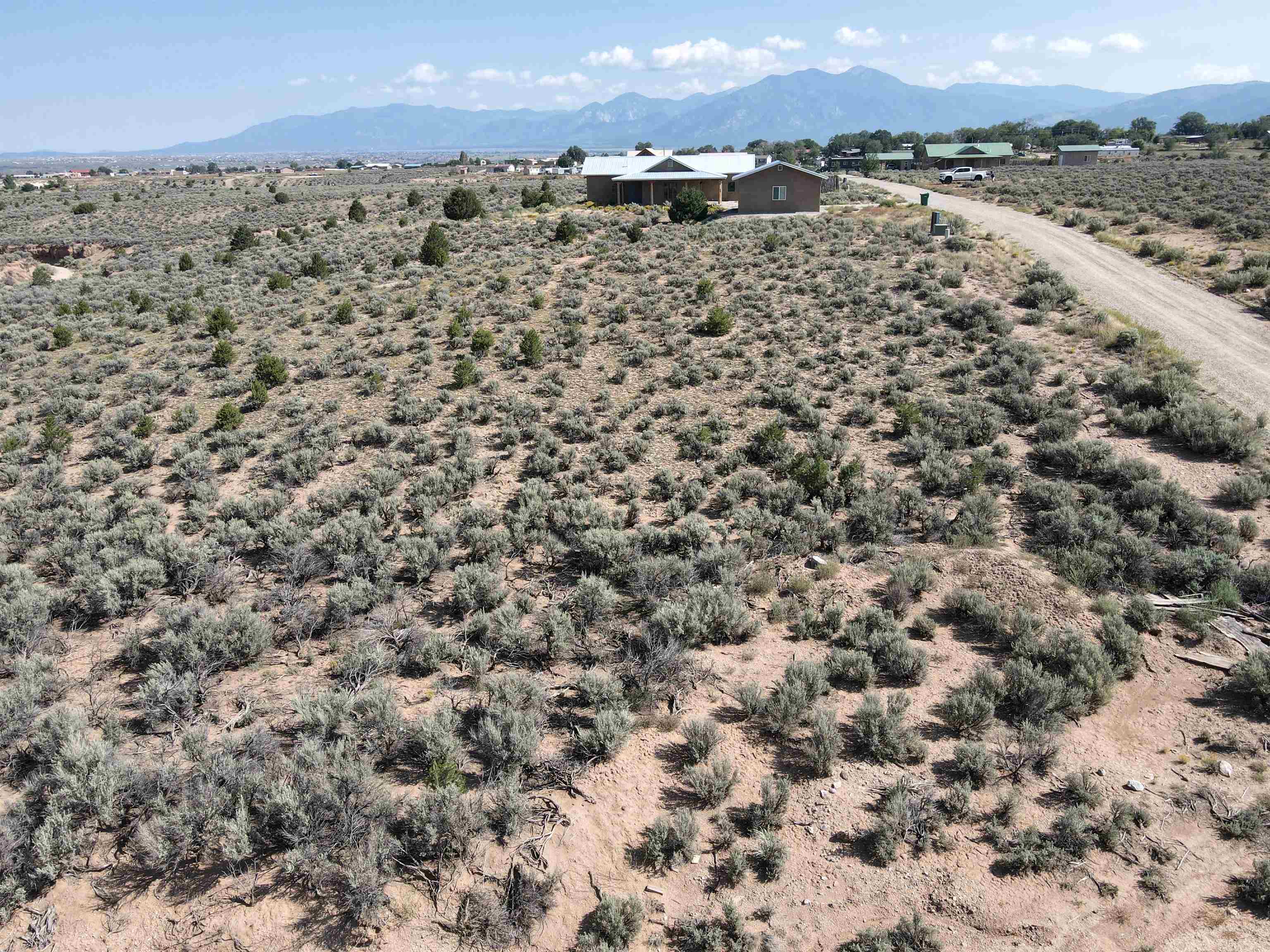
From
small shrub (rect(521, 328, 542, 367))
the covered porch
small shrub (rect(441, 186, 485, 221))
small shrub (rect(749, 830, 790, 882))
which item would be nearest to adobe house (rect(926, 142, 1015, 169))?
the covered porch

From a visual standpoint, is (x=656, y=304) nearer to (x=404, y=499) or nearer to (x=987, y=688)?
(x=404, y=499)

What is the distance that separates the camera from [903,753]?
7.59 meters

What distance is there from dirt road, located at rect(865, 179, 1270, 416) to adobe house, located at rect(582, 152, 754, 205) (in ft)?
64.8

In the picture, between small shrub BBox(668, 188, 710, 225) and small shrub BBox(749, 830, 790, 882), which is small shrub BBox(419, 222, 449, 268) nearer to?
small shrub BBox(668, 188, 710, 225)

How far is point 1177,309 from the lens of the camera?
75.8 feet

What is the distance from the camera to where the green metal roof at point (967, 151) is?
92750 mm

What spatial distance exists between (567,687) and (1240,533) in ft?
35.7

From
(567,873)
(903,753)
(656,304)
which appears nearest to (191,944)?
(567,873)

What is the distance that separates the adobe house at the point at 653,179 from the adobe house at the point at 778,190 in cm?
459

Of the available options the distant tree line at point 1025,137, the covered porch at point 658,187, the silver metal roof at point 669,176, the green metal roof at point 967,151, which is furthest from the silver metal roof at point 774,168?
the distant tree line at point 1025,137

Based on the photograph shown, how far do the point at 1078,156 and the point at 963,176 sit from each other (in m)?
29.0

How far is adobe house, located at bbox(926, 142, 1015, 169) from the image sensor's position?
92125mm

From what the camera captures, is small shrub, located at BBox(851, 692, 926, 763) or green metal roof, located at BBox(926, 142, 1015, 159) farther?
green metal roof, located at BBox(926, 142, 1015, 159)

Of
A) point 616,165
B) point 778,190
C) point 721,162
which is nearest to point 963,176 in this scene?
point 721,162
